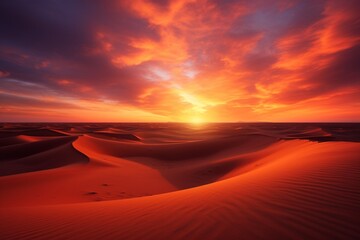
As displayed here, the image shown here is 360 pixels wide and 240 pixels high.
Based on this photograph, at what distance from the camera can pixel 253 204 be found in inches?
120

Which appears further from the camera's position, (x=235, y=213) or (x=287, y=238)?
(x=235, y=213)

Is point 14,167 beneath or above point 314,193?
beneath

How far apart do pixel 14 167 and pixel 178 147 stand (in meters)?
12.8

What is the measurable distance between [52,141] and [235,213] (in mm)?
22217

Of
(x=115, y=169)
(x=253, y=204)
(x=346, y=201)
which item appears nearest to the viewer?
(x=346, y=201)

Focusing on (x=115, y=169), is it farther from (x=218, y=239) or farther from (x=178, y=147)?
(x=218, y=239)

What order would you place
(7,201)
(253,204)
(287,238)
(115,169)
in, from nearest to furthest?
(287,238) < (253,204) < (7,201) < (115,169)

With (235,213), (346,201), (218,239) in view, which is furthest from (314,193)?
(218,239)

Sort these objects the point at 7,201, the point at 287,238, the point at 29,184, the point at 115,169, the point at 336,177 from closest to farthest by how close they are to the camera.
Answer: the point at 287,238
the point at 336,177
the point at 7,201
the point at 29,184
the point at 115,169

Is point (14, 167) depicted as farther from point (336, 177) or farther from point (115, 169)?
point (336, 177)

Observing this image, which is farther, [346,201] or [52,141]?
[52,141]

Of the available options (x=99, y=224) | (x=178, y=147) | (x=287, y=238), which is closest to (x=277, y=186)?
(x=287, y=238)

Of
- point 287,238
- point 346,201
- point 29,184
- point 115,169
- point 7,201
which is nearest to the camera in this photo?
point 287,238

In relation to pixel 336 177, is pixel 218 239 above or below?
below
